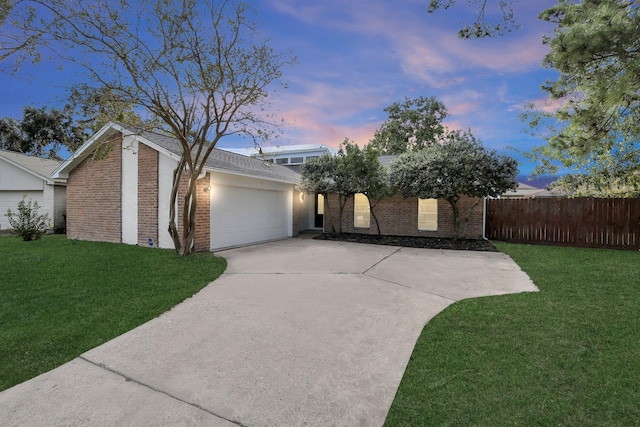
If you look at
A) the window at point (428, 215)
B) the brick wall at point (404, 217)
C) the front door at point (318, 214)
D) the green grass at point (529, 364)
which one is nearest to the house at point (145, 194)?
the brick wall at point (404, 217)

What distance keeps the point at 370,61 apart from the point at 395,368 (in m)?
9.87

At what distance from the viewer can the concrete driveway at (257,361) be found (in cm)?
236

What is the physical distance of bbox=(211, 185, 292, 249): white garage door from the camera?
380 inches

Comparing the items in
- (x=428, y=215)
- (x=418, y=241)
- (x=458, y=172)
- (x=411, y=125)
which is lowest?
(x=418, y=241)

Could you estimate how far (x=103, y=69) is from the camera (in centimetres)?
692

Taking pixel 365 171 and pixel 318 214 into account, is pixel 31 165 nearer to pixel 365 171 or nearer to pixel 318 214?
pixel 318 214

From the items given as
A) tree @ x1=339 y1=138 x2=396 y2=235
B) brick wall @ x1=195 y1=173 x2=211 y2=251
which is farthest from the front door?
brick wall @ x1=195 y1=173 x2=211 y2=251

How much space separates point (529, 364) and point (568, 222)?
34.6 feet

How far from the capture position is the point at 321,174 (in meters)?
12.6

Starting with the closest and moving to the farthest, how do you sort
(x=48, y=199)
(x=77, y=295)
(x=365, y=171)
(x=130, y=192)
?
(x=77, y=295) → (x=130, y=192) → (x=365, y=171) → (x=48, y=199)

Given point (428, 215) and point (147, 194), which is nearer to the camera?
point (147, 194)

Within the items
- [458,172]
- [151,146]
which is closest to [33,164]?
[151,146]

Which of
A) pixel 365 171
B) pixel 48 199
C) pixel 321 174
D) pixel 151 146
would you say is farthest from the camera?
pixel 48 199

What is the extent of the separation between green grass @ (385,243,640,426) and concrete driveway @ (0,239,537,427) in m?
0.26
